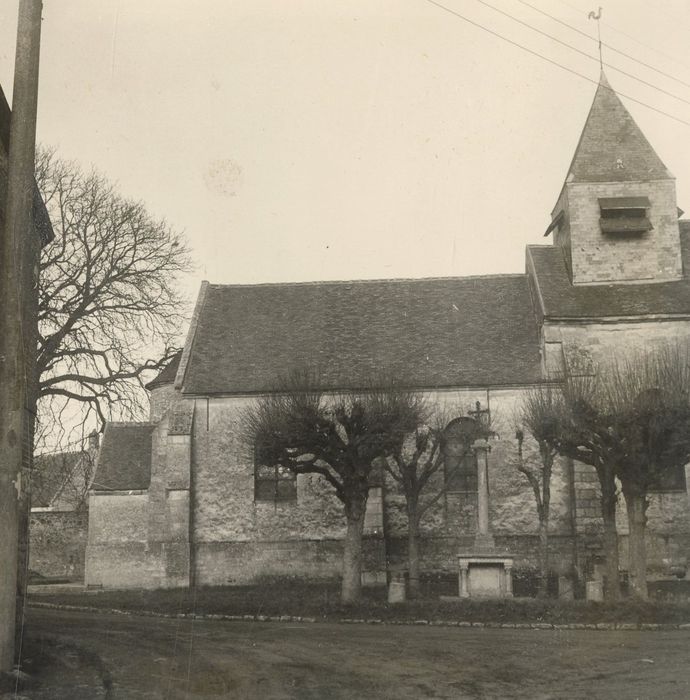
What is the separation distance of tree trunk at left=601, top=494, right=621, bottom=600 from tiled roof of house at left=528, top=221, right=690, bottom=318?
23.7 feet

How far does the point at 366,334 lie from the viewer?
1089 inches

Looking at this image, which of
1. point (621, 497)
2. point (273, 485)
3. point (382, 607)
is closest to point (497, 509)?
point (621, 497)

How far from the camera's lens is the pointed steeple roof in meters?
27.0

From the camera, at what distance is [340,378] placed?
2584 centimetres

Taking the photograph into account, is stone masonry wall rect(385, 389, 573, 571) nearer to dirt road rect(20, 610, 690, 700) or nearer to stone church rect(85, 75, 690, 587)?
stone church rect(85, 75, 690, 587)

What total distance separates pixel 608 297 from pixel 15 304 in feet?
67.5

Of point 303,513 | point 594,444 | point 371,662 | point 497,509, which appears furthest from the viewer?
point 303,513

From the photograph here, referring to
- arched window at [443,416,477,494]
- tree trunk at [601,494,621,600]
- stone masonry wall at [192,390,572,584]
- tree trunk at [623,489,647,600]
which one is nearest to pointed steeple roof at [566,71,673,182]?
stone masonry wall at [192,390,572,584]

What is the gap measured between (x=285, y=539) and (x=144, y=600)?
5.13 meters

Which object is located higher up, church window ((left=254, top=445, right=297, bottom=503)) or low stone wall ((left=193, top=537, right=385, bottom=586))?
church window ((left=254, top=445, right=297, bottom=503))

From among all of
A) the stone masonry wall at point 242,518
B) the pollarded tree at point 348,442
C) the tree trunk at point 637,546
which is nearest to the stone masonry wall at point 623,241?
the pollarded tree at point 348,442

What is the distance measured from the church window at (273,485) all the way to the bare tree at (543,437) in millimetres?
6856

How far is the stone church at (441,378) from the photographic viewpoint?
81.4ft

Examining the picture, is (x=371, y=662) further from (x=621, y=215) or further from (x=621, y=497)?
(x=621, y=215)
